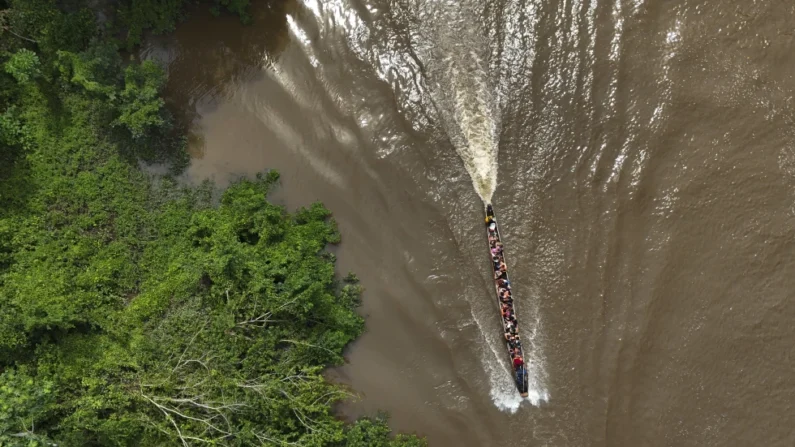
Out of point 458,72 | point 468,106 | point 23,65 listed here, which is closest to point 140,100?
point 23,65

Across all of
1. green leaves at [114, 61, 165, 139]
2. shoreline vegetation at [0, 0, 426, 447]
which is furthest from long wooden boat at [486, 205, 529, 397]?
green leaves at [114, 61, 165, 139]

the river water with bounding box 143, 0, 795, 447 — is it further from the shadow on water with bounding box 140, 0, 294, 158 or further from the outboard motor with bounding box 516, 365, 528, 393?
the outboard motor with bounding box 516, 365, 528, 393

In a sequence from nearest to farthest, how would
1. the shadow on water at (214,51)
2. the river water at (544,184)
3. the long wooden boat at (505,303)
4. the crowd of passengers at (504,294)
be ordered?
1. the river water at (544,184)
2. the long wooden boat at (505,303)
3. the crowd of passengers at (504,294)
4. the shadow on water at (214,51)

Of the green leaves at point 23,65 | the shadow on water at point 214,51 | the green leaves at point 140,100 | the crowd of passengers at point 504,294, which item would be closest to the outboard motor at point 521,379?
the crowd of passengers at point 504,294

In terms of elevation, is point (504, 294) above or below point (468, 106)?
below

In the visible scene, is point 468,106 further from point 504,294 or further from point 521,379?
point 521,379

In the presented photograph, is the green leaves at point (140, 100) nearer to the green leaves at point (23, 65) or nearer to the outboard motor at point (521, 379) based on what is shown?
the green leaves at point (23, 65)
